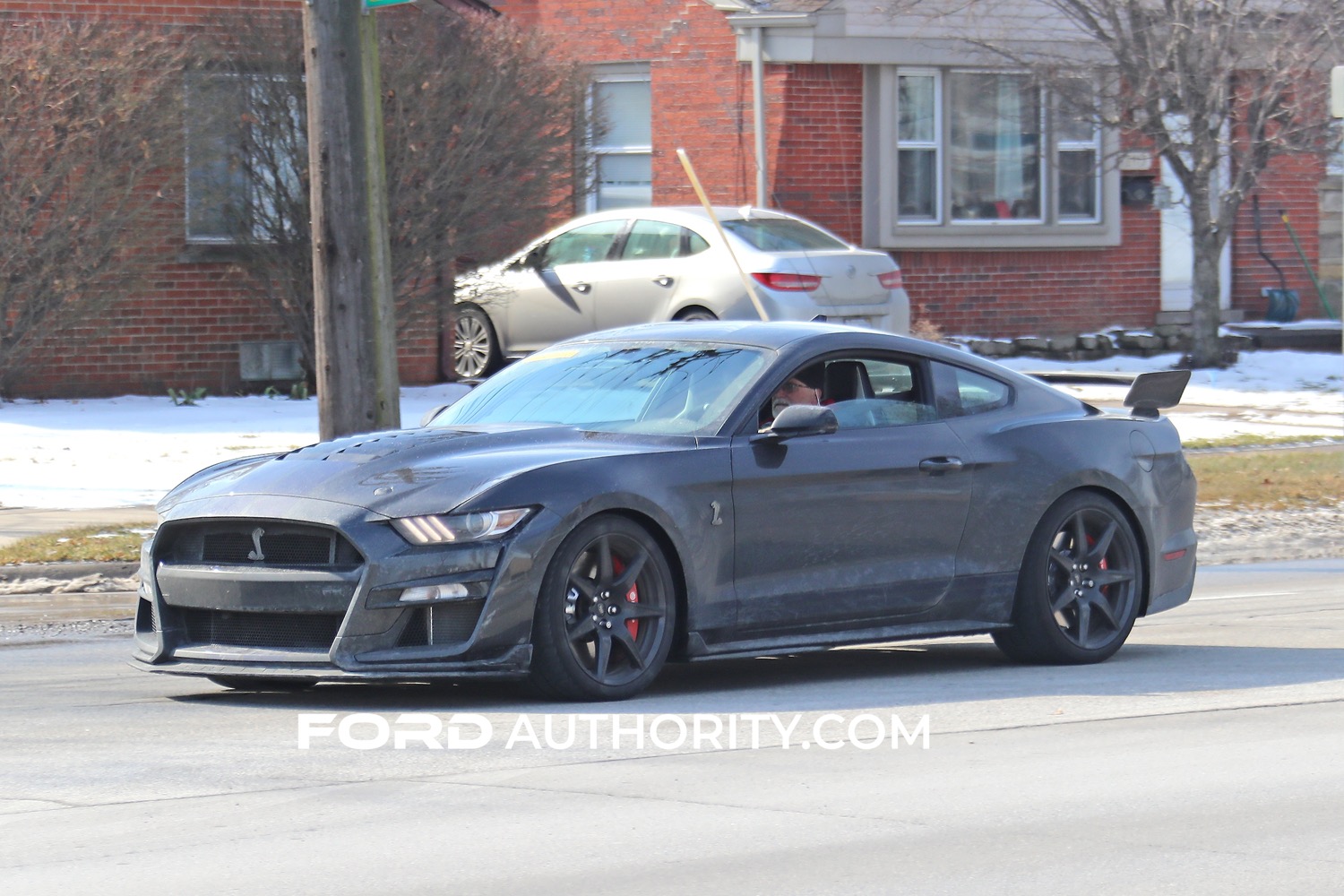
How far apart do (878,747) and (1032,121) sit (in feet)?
63.7

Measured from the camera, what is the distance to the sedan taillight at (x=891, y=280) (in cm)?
1925

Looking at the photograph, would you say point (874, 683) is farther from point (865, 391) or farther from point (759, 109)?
point (759, 109)

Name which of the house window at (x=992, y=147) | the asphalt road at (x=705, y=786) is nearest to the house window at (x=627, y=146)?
the house window at (x=992, y=147)

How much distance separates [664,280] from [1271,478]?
21.6 feet

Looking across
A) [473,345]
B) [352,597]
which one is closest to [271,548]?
[352,597]

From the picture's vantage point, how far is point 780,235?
19391 millimetres

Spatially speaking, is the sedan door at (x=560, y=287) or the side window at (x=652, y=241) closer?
the side window at (x=652, y=241)

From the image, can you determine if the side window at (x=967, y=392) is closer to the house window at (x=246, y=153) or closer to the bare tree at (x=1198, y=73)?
the house window at (x=246, y=153)

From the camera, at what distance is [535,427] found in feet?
25.6

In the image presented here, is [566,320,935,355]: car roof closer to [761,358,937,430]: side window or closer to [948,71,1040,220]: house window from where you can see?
[761,358,937,430]: side window

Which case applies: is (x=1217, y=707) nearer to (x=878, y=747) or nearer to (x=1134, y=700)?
(x=1134, y=700)

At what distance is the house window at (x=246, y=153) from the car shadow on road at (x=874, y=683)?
34.6 feet

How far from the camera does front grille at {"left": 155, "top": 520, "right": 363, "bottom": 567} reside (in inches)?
273

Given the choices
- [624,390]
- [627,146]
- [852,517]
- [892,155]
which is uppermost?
[627,146]
